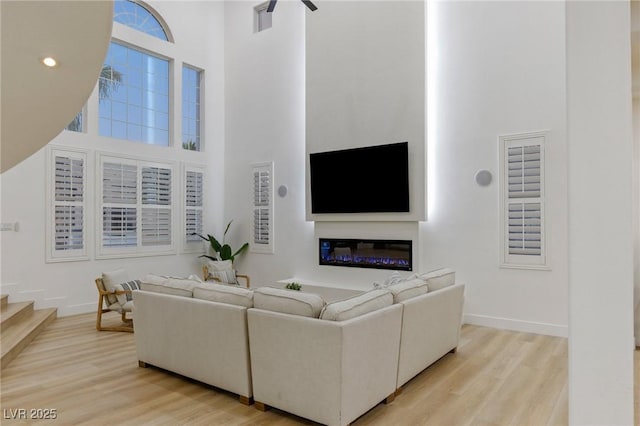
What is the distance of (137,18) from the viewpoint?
23.3 ft

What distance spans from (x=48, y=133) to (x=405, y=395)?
310 centimetres

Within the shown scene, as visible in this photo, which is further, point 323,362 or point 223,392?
point 223,392

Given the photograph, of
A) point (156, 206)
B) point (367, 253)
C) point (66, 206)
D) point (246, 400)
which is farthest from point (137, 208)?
point (246, 400)

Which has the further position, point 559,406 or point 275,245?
point 275,245

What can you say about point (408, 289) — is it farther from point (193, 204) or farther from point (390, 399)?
point (193, 204)

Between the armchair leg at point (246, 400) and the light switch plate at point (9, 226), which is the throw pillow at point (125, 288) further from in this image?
the armchair leg at point (246, 400)

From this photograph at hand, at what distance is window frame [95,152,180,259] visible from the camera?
645 centimetres

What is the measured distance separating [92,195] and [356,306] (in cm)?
518

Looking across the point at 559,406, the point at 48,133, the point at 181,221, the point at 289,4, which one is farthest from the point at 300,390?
the point at 289,4

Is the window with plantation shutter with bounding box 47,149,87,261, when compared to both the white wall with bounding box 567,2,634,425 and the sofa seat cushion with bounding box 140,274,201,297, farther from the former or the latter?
the white wall with bounding box 567,2,634,425

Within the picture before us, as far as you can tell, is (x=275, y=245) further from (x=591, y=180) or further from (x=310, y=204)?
(x=591, y=180)

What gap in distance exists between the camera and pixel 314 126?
7016 mm

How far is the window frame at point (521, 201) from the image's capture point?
511 cm

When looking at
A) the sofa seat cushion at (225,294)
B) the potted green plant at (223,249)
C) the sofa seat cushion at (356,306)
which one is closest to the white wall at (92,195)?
the potted green plant at (223,249)
